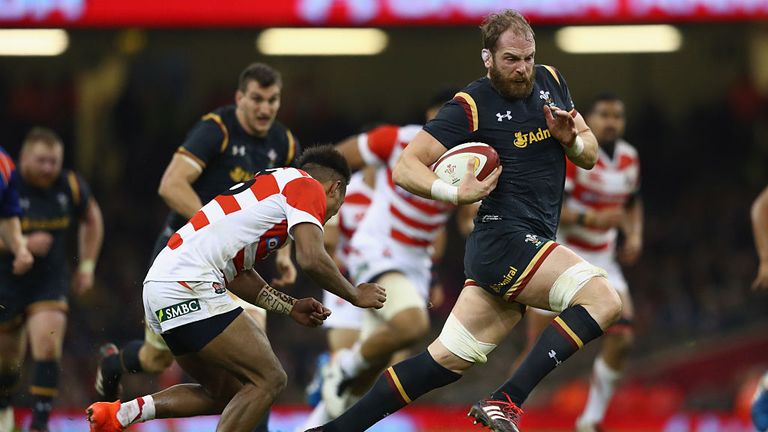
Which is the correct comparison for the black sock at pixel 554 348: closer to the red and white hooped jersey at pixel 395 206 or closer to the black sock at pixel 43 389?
the red and white hooped jersey at pixel 395 206

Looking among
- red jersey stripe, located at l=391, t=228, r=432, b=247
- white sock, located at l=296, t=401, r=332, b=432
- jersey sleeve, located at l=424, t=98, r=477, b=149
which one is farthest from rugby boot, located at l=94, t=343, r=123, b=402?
jersey sleeve, located at l=424, t=98, r=477, b=149

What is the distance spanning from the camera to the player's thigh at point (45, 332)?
9.50 meters

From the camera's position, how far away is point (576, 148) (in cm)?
694

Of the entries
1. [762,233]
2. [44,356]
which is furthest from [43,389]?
[762,233]

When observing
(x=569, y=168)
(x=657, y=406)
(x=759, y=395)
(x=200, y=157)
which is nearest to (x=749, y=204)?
(x=657, y=406)

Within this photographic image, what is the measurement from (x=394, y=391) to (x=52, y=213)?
4.01 metres

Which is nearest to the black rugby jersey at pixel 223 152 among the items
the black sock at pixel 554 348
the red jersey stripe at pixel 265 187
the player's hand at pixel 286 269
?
the player's hand at pixel 286 269

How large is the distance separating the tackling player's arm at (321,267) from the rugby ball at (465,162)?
0.75 meters

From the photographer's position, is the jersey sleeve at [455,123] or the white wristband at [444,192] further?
the jersey sleeve at [455,123]

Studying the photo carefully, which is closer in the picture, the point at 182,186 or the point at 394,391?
the point at 394,391

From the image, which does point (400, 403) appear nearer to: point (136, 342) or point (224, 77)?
point (136, 342)

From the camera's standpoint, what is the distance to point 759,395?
801cm

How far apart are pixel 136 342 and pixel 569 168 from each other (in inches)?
144

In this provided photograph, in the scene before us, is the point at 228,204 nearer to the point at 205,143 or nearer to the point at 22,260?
the point at 205,143
